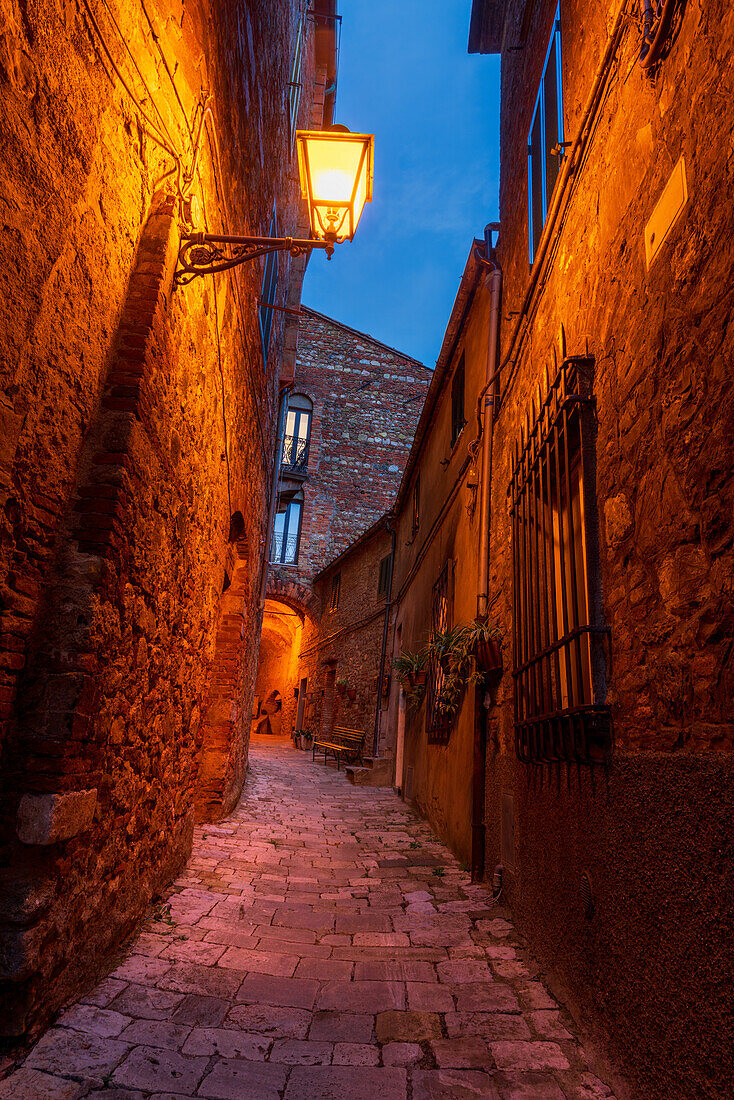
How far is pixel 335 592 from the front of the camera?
1811cm

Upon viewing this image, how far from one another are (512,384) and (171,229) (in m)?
2.96

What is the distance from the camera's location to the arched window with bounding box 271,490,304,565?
1983cm

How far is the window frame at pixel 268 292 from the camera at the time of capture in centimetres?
685

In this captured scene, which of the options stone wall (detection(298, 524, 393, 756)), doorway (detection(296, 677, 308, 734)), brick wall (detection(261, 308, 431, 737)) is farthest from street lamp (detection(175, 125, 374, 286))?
doorway (detection(296, 677, 308, 734))

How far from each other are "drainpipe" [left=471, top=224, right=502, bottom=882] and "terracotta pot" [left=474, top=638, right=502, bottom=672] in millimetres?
421

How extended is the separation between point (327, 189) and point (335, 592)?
1498cm

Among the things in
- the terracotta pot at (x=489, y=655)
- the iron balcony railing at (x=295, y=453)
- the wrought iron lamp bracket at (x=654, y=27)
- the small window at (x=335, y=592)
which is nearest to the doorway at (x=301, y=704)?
the small window at (x=335, y=592)

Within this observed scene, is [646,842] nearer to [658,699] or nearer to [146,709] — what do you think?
[658,699]

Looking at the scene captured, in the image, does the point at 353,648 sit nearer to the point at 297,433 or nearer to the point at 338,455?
the point at 338,455

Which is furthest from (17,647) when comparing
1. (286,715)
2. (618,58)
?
(286,715)

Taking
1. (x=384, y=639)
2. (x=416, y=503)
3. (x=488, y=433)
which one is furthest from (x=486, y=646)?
(x=384, y=639)

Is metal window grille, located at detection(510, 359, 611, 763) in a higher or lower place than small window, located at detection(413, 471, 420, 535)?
lower

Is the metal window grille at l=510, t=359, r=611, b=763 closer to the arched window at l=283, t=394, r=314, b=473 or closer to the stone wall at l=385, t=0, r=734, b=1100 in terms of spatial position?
the stone wall at l=385, t=0, r=734, b=1100

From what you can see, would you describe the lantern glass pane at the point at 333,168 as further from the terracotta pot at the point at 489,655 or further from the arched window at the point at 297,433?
the arched window at the point at 297,433
